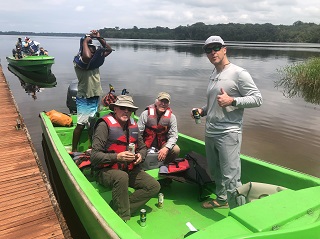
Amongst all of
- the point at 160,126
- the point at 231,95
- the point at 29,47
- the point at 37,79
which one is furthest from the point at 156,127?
the point at 29,47

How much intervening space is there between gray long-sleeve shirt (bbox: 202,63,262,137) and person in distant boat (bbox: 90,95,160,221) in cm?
86

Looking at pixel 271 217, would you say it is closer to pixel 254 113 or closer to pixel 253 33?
pixel 254 113

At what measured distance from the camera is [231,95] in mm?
2834

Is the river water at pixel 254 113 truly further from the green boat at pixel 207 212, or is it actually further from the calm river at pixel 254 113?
the green boat at pixel 207 212

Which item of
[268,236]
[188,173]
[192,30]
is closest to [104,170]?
[188,173]

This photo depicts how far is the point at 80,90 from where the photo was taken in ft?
15.6

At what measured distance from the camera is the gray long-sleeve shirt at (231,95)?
273 cm

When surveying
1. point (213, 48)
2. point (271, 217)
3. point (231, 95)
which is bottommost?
point (271, 217)

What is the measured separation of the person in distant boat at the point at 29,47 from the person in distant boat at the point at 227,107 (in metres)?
17.1

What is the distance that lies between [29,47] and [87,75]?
14943 millimetres

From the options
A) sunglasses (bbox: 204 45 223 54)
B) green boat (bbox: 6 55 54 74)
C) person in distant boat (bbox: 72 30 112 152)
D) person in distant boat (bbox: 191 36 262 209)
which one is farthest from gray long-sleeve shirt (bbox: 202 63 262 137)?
green boat (bbox: 6 55 54 74)

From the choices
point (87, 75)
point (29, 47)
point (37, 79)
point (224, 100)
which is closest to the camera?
point (224, 100)

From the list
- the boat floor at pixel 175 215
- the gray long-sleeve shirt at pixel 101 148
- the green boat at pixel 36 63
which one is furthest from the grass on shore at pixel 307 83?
the green boat at pixel 36 63

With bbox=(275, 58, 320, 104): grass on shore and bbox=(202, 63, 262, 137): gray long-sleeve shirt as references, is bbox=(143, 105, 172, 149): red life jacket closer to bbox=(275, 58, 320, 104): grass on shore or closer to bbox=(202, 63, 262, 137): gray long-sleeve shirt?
bbox=(202, 63, 262, 137): gray long-sleeve shirt
